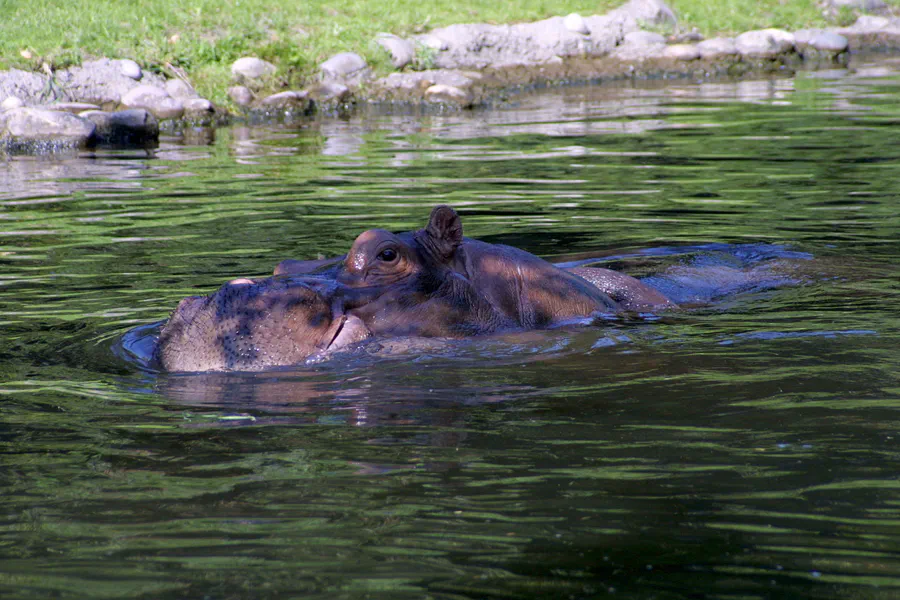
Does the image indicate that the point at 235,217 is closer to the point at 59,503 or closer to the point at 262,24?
the point at 59,503

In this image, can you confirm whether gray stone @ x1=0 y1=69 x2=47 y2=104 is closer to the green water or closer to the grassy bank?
the grassy bank

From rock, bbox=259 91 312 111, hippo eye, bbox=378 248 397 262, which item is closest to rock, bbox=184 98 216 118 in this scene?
rock, bbox=259 91 312 111

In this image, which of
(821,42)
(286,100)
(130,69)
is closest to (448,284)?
(130,69)

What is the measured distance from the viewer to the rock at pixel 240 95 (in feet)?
63.8

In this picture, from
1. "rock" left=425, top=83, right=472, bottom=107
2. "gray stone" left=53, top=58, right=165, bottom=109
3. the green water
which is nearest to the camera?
the green water

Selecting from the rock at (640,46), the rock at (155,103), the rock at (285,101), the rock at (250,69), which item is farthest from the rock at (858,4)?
the rock at (155,103)

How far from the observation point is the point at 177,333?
485cm

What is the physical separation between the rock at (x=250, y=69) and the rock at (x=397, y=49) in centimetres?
226

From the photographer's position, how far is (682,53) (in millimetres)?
23938

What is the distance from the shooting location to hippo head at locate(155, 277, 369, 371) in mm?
4734

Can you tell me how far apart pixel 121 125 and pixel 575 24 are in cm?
1054

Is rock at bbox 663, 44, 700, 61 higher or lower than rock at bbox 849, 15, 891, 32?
lower

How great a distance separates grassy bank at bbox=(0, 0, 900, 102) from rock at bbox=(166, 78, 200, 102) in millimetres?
309

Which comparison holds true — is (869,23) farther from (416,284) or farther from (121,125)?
(416,284)
